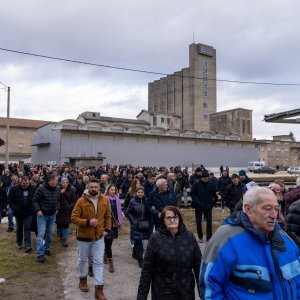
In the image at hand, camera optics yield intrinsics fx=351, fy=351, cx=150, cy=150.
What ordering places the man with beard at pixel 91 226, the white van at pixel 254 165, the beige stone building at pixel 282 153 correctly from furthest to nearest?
the beige stone building at pixel 282 153 → the white van at pixel 254 165 → the man with beard at pixel 91 226

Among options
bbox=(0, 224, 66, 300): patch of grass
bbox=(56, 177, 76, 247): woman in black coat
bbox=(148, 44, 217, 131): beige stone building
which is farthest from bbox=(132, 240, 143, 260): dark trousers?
bbox=(148, 44, 217, 131): beige stone building

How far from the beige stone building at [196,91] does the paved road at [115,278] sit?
69.5 metres

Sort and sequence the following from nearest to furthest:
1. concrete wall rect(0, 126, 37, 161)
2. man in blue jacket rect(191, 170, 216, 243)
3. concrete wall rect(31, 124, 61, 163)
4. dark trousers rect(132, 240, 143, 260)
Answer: dark trousers rect(132, 240, 143, 260)
man in blue jacket rect(191, 170, 216, 243)
concrete wall rect(31, 124, 61, 163)
concrete wall rect(0, 126, 37, 161)

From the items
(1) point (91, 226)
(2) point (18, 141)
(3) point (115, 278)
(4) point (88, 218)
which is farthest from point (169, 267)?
(2) point (18, 141)

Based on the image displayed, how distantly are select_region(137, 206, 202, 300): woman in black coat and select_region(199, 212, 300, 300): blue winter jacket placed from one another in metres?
1.18

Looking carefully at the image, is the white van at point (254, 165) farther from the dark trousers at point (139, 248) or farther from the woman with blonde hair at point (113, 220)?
the woman with blonde hair at point (113, 220)

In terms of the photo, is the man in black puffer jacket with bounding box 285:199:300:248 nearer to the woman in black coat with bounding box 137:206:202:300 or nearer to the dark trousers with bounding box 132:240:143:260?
the woman in black coat with bounding box 137:206:202:300

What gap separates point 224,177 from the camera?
48.1 feet

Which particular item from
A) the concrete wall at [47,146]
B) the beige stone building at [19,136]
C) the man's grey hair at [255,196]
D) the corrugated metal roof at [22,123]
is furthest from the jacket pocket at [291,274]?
the corrugated metal roof at [22,123]

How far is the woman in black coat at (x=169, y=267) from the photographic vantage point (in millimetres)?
3691

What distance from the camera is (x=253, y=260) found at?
2406 millimetres

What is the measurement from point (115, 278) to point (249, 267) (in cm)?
485

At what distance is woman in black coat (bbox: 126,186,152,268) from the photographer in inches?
291

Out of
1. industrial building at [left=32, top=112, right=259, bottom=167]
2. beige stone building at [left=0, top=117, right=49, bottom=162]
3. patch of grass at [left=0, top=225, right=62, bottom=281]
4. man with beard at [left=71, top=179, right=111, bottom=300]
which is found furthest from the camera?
beige stone building at [left=0, top=117, right=49, bottom=162]
